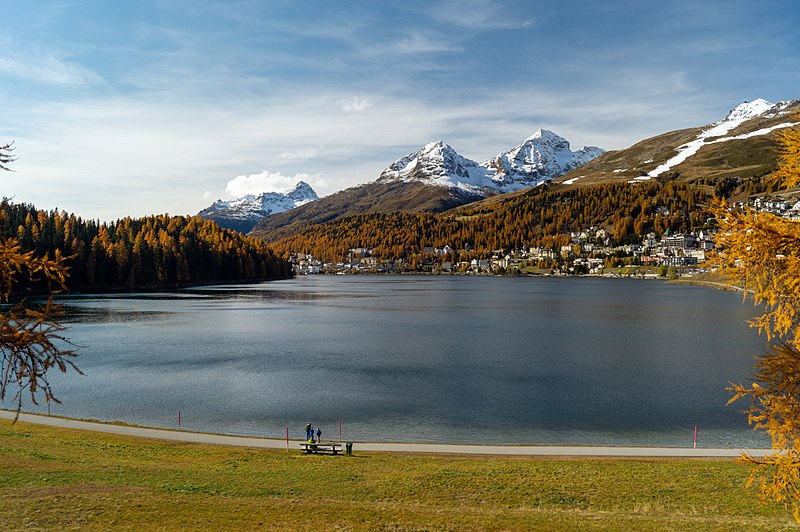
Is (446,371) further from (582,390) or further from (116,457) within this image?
(116,457)

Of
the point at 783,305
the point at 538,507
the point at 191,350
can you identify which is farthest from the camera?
the point at 191,350

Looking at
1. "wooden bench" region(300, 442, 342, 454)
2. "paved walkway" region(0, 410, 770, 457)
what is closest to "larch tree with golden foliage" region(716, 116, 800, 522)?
"paved walkway" region(0, 410, 770, 457)

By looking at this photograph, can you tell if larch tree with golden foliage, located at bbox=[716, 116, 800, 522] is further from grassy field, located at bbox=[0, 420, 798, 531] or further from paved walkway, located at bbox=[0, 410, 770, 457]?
paved walkway, located at bbox=[0, 410, 770, 457]

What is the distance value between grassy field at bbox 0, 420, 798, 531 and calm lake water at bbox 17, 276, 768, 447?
25.8 feet

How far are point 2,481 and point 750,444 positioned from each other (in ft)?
128

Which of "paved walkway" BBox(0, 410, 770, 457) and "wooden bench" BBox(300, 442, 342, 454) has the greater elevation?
"wooden bench" BBox(300, 442, 342, 454)

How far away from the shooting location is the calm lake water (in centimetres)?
3853

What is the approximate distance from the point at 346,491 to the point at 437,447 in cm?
952

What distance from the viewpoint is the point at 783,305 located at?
1434cm

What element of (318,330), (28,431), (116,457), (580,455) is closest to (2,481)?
(116,457)

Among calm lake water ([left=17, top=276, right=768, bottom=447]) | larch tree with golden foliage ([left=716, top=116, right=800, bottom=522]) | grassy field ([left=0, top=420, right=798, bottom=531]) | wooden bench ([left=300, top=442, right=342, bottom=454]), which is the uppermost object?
larch tree with golden foliage ([left=716, top=116, right=800, bottom=522])

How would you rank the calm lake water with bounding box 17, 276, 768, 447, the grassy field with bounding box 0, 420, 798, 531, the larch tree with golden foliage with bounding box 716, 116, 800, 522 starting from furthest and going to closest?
the calm lake water with bounding box 17, 276, 768, 447
the grassy field with bounding box 0, 420, 798, 531
the larch tree with golden foliage with bounding box 716, 116, 800, 522

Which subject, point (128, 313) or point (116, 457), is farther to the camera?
point (128, 313)

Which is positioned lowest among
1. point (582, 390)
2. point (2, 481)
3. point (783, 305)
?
point (582, 390)
